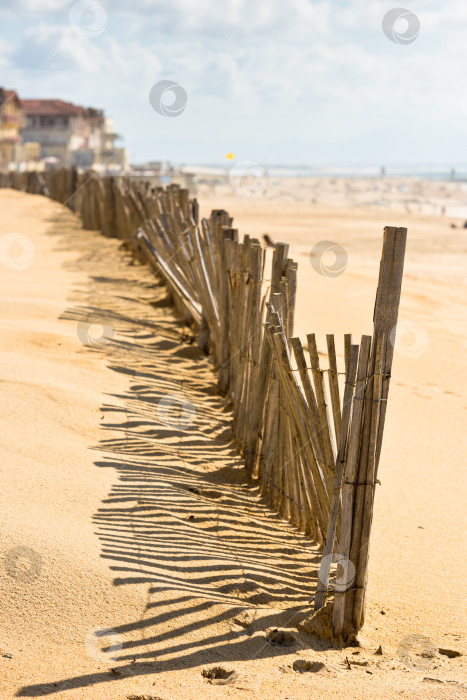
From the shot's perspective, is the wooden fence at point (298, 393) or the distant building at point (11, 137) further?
the distant building at point (11, 137)

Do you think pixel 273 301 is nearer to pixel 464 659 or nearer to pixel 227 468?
pixel 227 468

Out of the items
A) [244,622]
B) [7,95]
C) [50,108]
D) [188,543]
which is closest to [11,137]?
[7,95]

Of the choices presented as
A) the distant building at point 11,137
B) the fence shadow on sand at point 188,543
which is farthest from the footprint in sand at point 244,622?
the distant building at point 11,137

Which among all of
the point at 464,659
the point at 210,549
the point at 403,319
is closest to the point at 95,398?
the point at 210,549

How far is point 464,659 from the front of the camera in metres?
2.76

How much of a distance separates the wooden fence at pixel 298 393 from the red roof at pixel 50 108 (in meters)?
62.0

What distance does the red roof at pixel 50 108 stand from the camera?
209 ft

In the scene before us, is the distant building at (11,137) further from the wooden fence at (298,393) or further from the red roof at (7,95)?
the wooden fence at (298,393)

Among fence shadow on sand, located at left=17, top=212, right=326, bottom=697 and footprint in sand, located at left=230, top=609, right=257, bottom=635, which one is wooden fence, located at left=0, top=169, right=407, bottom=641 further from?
footprint in sand, located at left=230, top=609, right=257, bottom=635

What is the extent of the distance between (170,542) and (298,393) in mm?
844

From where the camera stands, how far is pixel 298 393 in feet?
10.8

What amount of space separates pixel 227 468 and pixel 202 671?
71.4 inches

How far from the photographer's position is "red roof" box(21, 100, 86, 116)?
63.7 m

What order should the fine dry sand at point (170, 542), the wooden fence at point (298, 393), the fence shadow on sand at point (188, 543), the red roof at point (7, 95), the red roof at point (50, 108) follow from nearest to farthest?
the fine dry sand at point (170, 542)
the fence shadow on sand at point (188, 543)
the wooden fence at point (298, 393)
the red roof at point (7, 95)
the red roof at point (50, 108)
